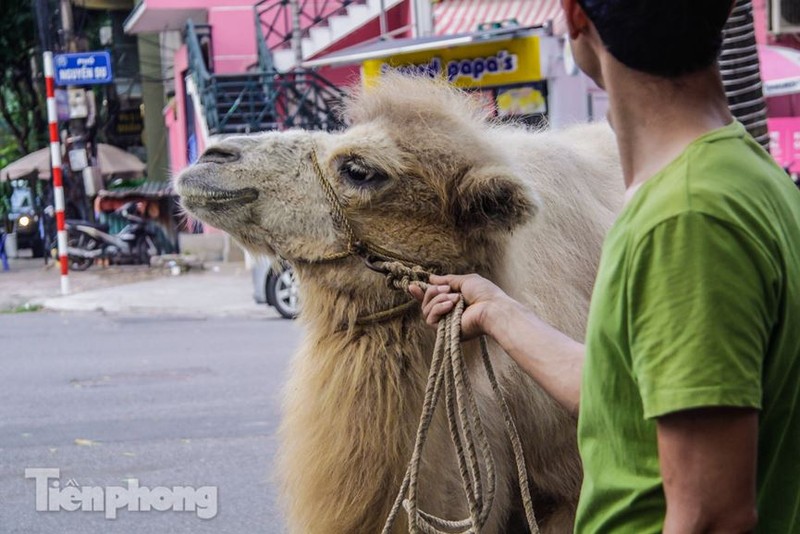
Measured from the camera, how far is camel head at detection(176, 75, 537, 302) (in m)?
3.07

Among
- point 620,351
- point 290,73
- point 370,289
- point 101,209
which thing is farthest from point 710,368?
point 101,209

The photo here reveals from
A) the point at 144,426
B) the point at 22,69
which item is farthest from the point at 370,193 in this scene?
the point at 22,69

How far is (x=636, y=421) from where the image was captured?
1575 mm

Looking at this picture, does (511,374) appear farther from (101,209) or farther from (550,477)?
(101,209)

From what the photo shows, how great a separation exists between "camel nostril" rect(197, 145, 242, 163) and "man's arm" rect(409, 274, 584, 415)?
65 cm

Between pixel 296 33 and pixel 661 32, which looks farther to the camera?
pixel 296 33

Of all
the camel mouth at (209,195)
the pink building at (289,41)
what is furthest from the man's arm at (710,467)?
the pink building at (289,41)

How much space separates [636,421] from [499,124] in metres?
2.53

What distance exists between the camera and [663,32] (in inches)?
60.6

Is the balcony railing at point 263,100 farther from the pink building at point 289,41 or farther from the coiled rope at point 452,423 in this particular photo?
the coiled rope at point 452,423

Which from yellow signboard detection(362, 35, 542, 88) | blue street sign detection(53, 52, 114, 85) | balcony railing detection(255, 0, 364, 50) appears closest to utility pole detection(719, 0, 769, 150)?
yellow signboard detection(362, 35, 542, 88)

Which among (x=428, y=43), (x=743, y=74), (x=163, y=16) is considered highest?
(x=163, y=16)

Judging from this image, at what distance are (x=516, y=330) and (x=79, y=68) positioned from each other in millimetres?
15456

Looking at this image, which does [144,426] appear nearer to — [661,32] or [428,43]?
[661,32]
